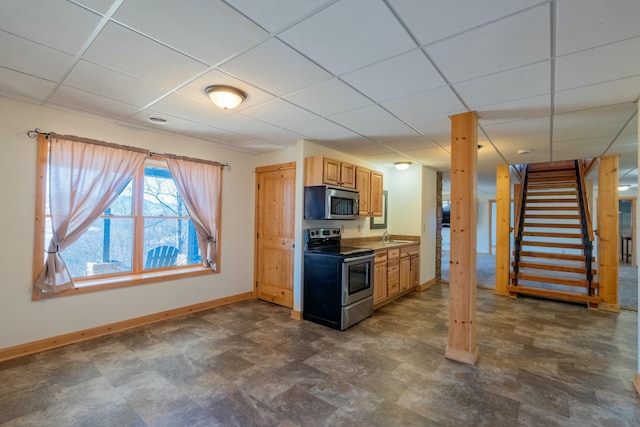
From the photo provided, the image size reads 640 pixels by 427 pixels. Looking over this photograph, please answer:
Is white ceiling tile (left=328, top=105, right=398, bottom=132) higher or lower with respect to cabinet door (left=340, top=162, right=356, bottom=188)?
higher

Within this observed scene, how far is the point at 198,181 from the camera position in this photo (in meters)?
4.25

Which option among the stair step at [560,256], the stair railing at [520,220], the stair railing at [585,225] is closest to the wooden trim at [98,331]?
the stair railing at [520,220]

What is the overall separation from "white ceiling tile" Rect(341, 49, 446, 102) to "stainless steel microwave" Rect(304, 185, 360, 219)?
5.30 feet

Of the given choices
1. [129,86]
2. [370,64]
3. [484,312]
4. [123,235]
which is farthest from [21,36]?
[484,312]

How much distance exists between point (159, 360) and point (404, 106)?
340cm

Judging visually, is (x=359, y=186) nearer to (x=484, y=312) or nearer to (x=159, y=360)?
(x=484, y=312)

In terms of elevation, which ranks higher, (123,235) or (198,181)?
(198,181)

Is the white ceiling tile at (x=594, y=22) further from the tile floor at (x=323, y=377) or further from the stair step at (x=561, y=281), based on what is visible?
the stair step at (x=561, y=281)

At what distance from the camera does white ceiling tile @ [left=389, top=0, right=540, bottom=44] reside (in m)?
1.46

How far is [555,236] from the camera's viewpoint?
5172mm

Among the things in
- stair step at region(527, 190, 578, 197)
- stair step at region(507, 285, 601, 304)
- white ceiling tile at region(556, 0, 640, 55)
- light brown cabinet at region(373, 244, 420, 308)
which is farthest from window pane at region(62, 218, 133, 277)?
stair step at region(527, 190, 578, 197)

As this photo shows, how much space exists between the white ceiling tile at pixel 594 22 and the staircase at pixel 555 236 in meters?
4.38

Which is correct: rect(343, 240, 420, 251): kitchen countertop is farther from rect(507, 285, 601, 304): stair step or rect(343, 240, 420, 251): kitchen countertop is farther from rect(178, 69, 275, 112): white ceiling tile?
rect(178, 69, 275, 112): white ceiling tile

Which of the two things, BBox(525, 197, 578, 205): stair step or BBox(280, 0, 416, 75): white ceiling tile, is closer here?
BBox(280, 0, 416, 75): white ceiling tile
